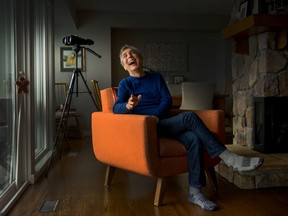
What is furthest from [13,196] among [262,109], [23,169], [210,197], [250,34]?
[250,34]

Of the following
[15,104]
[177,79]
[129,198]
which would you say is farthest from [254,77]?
[177,79]

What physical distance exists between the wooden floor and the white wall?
3525 millimetres

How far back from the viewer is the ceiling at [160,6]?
18.6ft

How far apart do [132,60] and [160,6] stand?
3866 millimetres

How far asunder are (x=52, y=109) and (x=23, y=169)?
5.15 feet

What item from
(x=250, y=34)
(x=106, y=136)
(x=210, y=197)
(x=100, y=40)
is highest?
(x=100, y=40)

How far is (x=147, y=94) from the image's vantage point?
8.07 ft

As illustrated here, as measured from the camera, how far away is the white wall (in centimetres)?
623

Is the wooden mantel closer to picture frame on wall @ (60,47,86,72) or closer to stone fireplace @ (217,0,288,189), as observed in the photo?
stone fireplace @ (217,0,288,189)

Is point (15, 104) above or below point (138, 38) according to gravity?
below

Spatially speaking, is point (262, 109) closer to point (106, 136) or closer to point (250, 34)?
point (250, 34)

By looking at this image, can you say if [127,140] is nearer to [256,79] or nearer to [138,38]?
[256,79]

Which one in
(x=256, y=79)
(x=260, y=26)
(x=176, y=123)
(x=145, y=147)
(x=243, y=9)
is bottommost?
(x=145, y=147)

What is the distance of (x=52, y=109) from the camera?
4.07 meters
